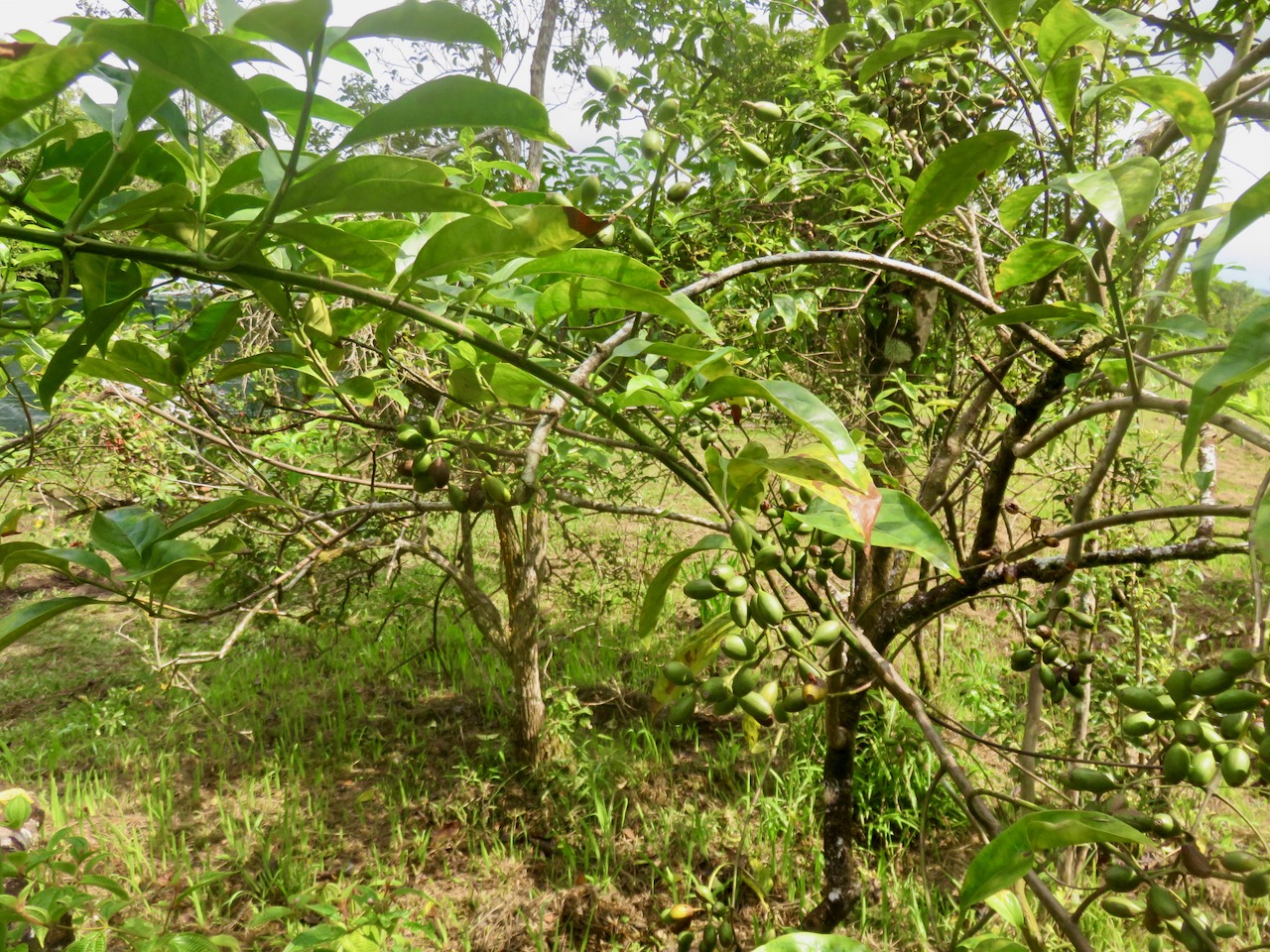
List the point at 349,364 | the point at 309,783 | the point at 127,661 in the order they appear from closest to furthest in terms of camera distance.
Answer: the point at 349,364 < the point at 309,783 < the point at 127,661

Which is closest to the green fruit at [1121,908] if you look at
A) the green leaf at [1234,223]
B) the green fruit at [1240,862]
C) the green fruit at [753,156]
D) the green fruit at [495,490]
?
the green fruit at [1240,862]

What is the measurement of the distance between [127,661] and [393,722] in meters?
1.81

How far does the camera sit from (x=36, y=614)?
516 mm

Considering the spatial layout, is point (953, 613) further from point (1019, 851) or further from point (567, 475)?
point (1019, 851)

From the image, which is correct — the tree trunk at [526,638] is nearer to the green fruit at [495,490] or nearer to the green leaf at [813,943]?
the green fruit at [495,490]

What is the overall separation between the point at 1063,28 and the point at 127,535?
86 cm

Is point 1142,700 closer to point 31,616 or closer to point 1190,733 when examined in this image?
point 1190,733

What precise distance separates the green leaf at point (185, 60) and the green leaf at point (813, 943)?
60cm

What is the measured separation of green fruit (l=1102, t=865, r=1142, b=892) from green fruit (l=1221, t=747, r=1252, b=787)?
0.32 feet

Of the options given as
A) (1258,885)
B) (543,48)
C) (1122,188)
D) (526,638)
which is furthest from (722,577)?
(543,48)

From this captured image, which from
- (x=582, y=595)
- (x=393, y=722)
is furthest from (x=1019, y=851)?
(x=393, y=722)

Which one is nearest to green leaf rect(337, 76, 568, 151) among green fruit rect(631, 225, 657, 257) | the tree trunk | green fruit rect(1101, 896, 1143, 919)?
green fruit rect(631, 225, 657, 257)

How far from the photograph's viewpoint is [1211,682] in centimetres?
53

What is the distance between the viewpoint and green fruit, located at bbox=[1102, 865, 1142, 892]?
51 cm
